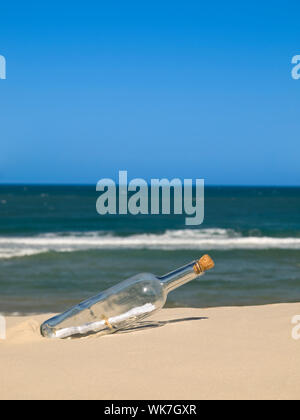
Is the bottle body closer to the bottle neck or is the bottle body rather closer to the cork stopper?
the bottle neck

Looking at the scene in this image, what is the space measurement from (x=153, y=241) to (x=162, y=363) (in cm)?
1738

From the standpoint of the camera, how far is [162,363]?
3.12 metres

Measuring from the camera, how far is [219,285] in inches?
397

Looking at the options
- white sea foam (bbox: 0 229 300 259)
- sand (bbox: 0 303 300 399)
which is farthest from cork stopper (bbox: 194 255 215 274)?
white sea foam (bbox: 0 229 300 259)

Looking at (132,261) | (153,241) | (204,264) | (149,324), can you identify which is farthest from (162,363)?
(153,241)

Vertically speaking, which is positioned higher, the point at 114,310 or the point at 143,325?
the point at 114,310

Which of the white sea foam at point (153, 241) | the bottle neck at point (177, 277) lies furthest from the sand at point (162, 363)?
the white sea foam at point (153, 241)

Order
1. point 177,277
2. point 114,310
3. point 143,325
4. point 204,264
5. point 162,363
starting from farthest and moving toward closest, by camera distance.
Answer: point 143,325 → point 114,310 → point 177,277 → point 204,264 → point 162,363

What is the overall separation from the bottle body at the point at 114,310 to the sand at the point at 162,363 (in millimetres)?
132

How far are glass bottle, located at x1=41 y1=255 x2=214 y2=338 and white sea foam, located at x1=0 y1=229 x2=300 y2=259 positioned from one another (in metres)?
13.0

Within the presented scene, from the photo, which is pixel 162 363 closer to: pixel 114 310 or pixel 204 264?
pixel 204 264

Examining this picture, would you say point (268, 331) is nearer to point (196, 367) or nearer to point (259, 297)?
point (196, 367)

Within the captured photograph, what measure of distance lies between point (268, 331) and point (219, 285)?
625 cm
